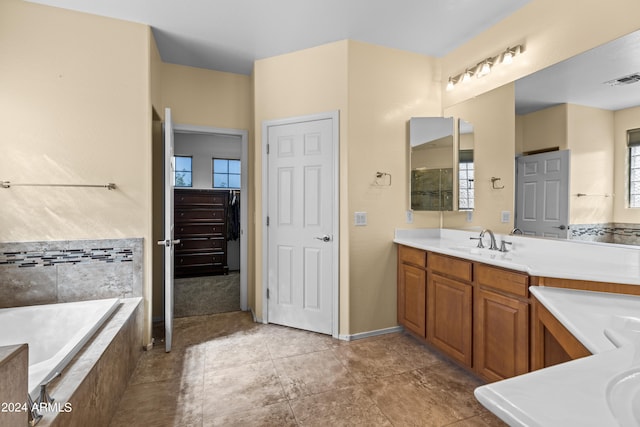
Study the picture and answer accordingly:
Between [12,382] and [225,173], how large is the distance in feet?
16.5

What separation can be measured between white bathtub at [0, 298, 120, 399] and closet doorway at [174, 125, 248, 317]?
2.19 meters

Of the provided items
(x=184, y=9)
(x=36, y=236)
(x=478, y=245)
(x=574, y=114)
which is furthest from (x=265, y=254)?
(x=574, y=114)

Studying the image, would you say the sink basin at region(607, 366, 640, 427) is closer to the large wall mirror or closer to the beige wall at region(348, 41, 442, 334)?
the large wall mirror

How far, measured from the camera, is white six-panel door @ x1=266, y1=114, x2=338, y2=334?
2900mm

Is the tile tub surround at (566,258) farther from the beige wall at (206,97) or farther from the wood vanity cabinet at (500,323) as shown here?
the beige wall at (206,97)

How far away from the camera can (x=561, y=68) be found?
212cm

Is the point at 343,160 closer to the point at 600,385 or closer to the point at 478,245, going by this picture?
the point at 478,245

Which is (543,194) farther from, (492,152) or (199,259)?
(199,259)

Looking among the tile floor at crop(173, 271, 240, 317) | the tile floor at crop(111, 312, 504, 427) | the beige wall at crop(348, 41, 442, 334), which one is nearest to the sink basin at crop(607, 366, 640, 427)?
the tile floor at crop(111, 312, 504, 427)

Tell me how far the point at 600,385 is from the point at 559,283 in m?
1.20

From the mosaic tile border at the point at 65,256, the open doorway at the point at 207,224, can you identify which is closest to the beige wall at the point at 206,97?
the open doorway at the point at 207,224

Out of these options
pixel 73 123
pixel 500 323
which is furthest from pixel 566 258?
pixel 73 123

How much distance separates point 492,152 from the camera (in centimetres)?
262

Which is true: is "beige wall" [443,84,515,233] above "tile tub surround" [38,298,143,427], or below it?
above
